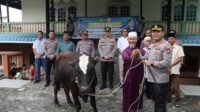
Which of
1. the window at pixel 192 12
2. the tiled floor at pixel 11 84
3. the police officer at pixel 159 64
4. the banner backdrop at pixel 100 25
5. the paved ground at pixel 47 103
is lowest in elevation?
the paved ground at pixel 47 103

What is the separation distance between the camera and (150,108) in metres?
6.20

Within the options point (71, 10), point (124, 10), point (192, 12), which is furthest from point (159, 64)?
point (71, 10)

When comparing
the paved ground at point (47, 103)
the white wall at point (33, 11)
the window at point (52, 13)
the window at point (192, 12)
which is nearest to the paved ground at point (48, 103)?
the paved ground at point (47, 103)

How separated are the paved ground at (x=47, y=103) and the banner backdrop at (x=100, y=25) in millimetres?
6162

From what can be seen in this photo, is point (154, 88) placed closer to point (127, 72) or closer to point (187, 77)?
point (127, 72)

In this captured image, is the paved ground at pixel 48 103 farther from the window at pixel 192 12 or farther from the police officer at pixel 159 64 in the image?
the window at pixel 192 12

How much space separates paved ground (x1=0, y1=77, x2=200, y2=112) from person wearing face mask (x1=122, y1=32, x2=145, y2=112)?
1.06 meters

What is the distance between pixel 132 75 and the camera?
4980mm

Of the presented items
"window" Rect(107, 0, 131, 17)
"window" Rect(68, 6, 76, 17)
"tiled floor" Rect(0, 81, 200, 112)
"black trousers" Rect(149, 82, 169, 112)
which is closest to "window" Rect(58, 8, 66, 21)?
"window" Rect(68, 6, 76, 17)

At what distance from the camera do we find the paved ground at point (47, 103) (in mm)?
6223

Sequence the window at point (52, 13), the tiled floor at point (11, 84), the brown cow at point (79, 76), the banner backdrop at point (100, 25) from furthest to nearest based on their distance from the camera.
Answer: the window at point (52, 13)
the banner backdrop at point (100, 25)
the tiled floor at point (11, 84)
the brown cow at point (79, 76)

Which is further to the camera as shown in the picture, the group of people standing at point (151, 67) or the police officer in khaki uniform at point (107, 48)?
the police officer in khaki uniform at point (107, 48)

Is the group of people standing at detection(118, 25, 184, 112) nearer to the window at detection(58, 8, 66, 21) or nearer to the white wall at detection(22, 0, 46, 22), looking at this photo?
the window at detection(58, 8, 66, 21)

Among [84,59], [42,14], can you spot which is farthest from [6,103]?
[42,14]
